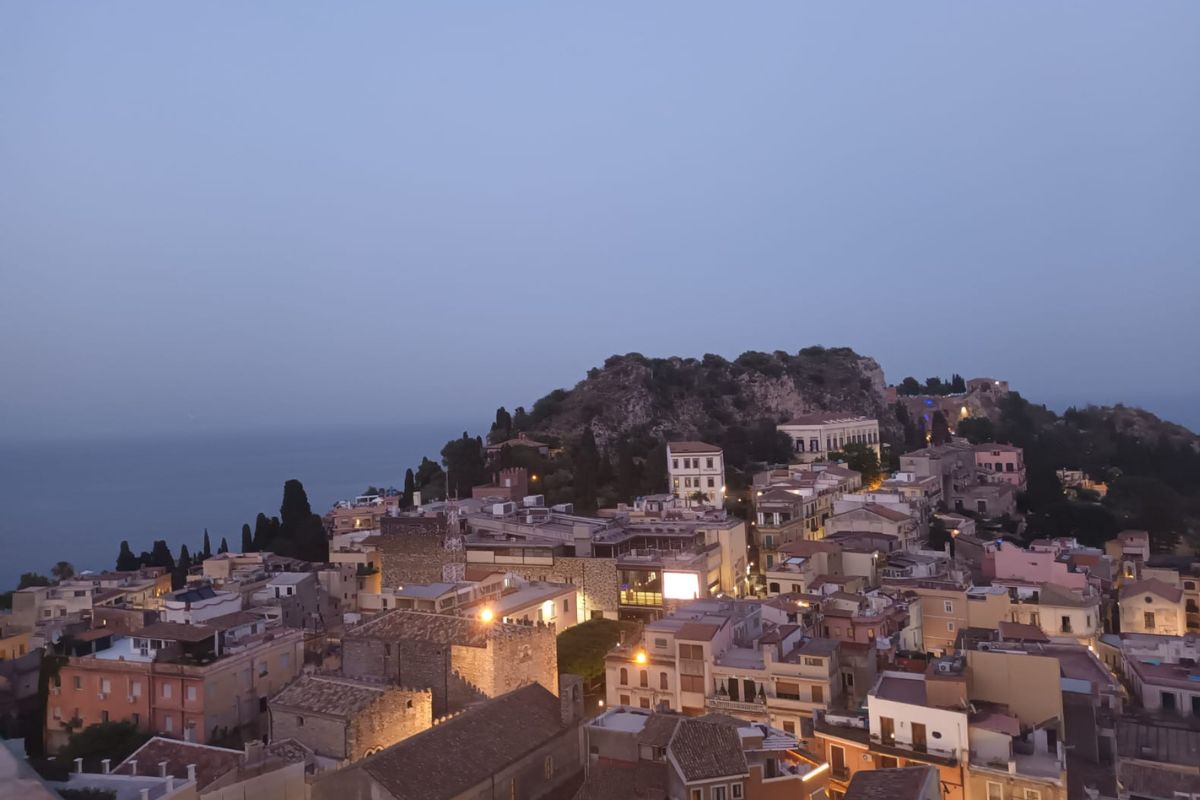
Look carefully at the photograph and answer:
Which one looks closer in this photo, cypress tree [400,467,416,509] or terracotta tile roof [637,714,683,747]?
terracotta tile roof [637,714,683,747]

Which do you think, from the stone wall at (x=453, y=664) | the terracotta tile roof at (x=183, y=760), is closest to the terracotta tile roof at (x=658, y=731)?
the stone wall at (x=453, y=664)

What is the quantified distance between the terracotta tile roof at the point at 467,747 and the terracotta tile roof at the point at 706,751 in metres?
3.38

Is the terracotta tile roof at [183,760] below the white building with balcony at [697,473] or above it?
below

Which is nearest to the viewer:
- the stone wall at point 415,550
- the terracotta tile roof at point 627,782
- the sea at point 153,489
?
the terracotta tile roof at point 627,782

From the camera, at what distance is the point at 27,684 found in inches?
941

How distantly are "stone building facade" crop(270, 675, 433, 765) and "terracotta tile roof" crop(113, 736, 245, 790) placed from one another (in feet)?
4.72

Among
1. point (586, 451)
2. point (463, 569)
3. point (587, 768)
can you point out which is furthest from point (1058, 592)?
point (586, 451)

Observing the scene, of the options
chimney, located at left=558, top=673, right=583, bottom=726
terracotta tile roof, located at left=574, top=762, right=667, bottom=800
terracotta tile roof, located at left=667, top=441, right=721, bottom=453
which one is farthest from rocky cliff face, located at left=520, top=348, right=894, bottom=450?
terracotta tile roof, located at left=574, top=762, right=667, bottom=800

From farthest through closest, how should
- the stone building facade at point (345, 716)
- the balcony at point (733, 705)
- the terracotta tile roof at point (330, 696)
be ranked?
1. the balcony at point (733, 705)
2. the terracotta tile roof at point (330, 696)
3. the stone building facade at point (345, 716)

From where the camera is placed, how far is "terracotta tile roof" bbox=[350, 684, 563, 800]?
45.2ft

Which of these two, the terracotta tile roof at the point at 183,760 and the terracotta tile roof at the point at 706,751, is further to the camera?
the terracotta tile roof at the point at 183,760

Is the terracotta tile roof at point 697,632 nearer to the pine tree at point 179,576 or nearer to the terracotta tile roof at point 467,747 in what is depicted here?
the terracotta tile roof at point 467,747

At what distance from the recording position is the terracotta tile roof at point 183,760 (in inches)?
587

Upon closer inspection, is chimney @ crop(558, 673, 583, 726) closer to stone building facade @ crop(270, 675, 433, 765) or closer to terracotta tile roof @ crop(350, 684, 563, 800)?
terracotta tile roof @ crop(350, 684, 563, 800)
